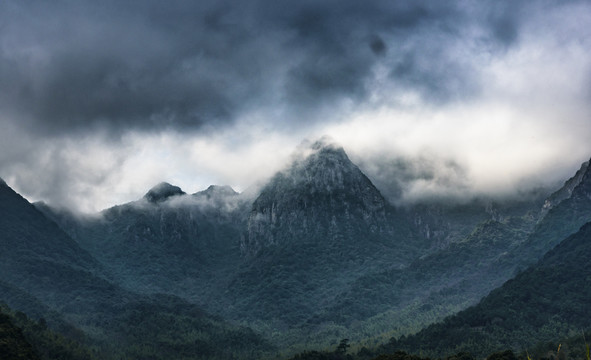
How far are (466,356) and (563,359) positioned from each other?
3290 cm

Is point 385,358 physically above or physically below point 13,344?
below

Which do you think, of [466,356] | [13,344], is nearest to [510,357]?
[466,356]

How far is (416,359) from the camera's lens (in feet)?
603

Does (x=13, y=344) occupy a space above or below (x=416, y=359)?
above

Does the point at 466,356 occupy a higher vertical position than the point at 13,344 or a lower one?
lower

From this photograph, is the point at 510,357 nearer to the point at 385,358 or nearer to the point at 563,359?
the point at 563,359

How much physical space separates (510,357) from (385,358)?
4410cm

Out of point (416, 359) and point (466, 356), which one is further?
point (466, 356)

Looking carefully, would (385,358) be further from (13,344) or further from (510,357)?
(13,344)

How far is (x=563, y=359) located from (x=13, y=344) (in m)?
194

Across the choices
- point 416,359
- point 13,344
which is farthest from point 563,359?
point 13,344

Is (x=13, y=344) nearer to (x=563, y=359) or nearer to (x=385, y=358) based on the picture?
(x=385, y=358)

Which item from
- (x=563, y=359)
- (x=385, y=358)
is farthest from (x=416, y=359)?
(x=563, y=359)

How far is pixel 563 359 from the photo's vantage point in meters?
190
